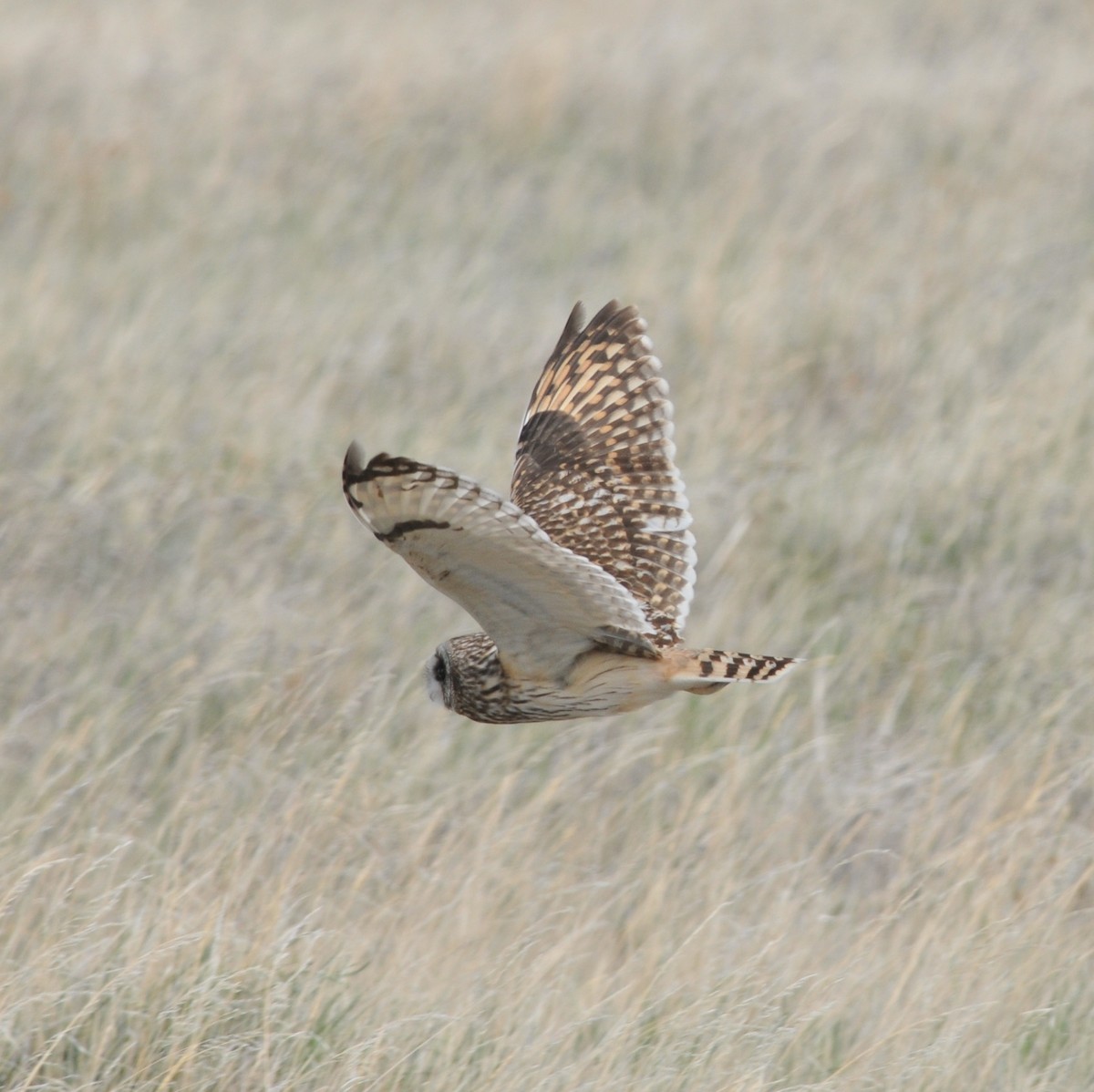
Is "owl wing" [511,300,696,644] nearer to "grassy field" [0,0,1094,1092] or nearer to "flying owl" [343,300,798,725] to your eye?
"flying owl" [343,300,798,725]

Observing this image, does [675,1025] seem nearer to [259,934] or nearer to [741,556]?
[259,934]

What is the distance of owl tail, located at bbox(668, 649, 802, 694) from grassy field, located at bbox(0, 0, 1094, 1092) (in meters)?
0.50

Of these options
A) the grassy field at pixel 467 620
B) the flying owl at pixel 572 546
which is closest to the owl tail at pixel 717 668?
the flying owl at pixel 572 546

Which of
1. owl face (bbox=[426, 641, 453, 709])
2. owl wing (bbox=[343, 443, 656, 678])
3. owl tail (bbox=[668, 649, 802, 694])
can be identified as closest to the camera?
owl wing (bbox=[343, 443, 656, 678])

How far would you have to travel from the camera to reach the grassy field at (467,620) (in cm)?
395

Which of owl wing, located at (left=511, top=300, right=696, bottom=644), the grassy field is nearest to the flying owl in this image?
owl wing, located at (left=511, top=300, right=696, bottom=644)

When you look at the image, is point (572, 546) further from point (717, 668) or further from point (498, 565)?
point (498, 565)

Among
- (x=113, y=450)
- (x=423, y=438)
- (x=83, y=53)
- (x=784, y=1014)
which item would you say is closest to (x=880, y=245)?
(x=423, y=438)

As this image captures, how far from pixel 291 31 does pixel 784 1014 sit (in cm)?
967

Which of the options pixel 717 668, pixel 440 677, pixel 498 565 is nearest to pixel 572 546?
pixel 440 677

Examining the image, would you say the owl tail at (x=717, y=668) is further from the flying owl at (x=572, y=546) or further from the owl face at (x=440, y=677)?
the owl face at (x=440, y=677)

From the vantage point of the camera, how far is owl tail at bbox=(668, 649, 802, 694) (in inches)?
154

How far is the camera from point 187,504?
20.2 ft

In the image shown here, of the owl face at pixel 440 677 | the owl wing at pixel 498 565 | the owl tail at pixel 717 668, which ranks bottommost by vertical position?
the owl face at pixel 440 677
